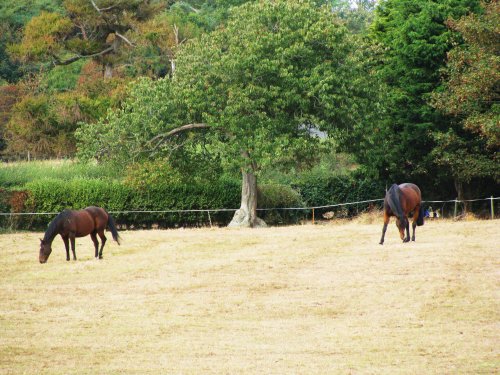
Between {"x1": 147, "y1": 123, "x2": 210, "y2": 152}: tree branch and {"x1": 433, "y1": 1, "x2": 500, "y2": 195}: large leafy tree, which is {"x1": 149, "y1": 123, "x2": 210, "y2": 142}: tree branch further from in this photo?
{"x1": 433, "y1": 1, "x2": 500, "y2": 195}: large leafy tree

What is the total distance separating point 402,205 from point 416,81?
1704 cm

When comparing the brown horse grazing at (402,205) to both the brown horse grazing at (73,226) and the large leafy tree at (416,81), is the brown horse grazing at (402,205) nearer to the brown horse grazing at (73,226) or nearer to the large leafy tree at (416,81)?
the brown horse grazing at (73,226)

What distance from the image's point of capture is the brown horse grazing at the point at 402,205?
1153 inches

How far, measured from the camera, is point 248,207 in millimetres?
42344

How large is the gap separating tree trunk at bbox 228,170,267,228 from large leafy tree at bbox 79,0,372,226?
54 millimetres

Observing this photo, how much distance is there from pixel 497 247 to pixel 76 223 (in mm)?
12810

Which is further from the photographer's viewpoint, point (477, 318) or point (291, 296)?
point (291, 296)

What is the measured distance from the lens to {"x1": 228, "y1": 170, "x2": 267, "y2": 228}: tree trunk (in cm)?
4181

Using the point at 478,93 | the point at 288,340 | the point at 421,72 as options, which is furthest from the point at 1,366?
the point at 421,72

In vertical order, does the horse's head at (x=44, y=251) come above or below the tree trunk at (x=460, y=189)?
below

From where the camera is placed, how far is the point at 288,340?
17906 millimetres

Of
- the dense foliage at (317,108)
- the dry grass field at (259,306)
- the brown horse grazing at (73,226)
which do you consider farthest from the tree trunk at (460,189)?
the brown horse grazing at (73,226)

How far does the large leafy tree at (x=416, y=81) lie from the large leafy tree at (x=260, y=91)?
4434mm

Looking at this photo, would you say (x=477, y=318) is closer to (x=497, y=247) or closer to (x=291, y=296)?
(x=291, y=296)
